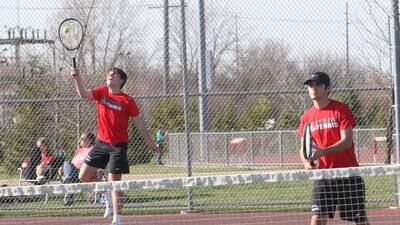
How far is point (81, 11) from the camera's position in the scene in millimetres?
14352

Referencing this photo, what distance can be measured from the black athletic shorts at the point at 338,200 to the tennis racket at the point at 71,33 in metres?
4.31

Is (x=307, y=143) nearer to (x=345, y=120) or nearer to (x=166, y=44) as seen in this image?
(x=345, y=120)

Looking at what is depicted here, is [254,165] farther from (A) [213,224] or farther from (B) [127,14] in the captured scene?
(A) [213,224]

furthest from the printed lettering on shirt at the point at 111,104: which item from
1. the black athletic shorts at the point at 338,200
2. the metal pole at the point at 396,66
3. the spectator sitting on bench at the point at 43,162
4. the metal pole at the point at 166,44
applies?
the spectator sitting on bench at the point at 43,162

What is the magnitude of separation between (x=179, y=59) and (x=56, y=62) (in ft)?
6.50

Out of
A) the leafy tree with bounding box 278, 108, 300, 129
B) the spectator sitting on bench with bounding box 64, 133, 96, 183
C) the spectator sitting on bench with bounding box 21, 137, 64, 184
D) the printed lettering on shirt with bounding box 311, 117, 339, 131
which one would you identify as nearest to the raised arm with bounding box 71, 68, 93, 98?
the printed lettering on shirt with bounding box 311, 117, 339, 131

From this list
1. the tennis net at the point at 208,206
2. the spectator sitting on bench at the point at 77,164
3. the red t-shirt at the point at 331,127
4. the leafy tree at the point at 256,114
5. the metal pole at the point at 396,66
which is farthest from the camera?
the leafy tree at the point at 256,114

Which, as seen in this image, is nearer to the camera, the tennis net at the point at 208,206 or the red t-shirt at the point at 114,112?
the red t-shirt at the point at 114,112

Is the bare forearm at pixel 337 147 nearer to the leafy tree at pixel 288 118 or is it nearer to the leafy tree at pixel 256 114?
the leafy tree at pixel 256 114

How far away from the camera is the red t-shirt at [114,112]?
430 inches

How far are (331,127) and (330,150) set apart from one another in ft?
0.76

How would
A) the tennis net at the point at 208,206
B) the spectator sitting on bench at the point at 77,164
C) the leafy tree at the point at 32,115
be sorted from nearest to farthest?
the tennis net at the point at 208,206 < the spectator sitting on bench at the point at 77,164 < the leafy tree at the point at 32,115

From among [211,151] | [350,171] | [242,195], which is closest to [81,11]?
[242,195]

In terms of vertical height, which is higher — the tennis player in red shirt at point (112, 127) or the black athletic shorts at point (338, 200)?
the tennis player in red shirt at point (112, 127)
